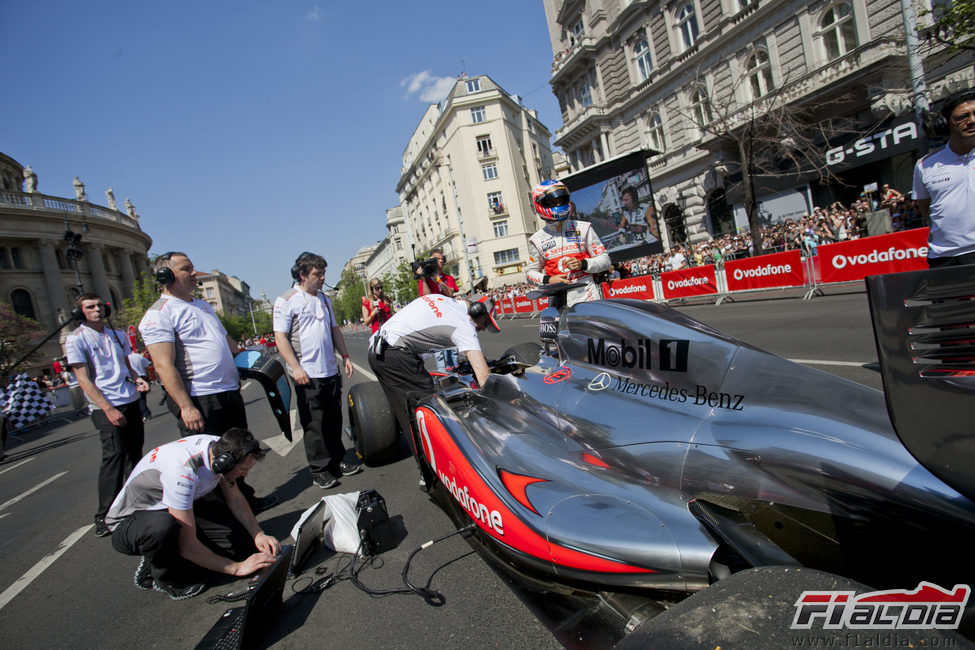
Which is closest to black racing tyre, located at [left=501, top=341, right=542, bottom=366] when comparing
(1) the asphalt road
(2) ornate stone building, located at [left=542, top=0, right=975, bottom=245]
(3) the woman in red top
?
(1) the asphalt road

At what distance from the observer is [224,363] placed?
134 inches

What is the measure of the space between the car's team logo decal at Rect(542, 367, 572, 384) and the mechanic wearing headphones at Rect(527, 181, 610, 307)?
1.57 meters

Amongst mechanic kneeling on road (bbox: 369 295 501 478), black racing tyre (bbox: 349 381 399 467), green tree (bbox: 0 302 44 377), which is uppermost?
green tree (bbox: 0 302 44 377)

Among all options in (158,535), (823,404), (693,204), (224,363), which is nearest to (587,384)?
(823,404)

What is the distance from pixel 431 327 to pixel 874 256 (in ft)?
31.3

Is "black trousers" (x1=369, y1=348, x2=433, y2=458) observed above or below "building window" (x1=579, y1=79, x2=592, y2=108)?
below

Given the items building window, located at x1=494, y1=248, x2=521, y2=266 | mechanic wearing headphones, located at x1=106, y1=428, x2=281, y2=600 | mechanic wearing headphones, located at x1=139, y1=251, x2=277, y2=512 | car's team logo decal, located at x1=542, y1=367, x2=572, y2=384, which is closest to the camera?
car's team logo decal, located at x1=542, y1=367, x2=572, y2=384

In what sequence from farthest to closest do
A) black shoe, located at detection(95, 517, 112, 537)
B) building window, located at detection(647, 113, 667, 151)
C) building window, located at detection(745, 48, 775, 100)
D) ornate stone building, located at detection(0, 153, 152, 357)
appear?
1. ornate stone building, located at detection(0, 153, 152, 357)
2. building window, located at detection(647, 113, 667, 151)
3. building window, located at detection(745, 48, 775, 100)
4. black shoe, located at detection(95, 517, 112, 537)

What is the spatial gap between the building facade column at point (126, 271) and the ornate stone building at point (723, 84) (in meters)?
44.2

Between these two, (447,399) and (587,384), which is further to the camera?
(447,399)

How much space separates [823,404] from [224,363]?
3.38 meters

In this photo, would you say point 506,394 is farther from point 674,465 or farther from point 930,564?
point 930,564

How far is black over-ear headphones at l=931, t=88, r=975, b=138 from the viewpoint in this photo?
2.77 metres

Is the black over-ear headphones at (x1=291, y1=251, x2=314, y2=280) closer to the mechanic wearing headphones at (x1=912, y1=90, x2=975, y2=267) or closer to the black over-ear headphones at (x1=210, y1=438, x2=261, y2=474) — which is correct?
the black over-ear headphones at (x1=210, y1=438, x2=261, y2=474)
